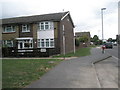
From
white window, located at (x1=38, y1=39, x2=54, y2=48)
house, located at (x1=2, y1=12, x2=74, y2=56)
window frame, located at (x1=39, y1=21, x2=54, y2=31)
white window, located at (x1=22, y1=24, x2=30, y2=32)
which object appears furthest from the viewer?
white window, located at (x1=22, y1=24, x2=30, y2=32)

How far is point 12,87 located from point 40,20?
73.4 feet

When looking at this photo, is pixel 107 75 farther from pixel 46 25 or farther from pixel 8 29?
pixel 8 29

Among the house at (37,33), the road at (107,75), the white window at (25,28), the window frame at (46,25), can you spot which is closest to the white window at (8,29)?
the house at (37,33)

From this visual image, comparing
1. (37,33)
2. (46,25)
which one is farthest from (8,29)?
(46,25)

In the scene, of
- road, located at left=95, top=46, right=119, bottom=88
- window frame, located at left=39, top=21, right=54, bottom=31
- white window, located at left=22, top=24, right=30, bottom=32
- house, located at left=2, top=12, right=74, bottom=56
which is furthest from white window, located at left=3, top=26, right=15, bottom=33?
road, located at left=95, top=46, right=119, bottom=88

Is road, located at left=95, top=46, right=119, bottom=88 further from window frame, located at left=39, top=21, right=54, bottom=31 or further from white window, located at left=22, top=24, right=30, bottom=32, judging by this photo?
white window, located at left=22, top=24, right=30, bottom=32

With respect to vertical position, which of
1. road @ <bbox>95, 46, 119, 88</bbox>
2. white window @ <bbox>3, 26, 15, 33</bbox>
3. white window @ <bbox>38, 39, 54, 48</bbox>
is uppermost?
white window @ <bbox>3, 26, 15, 33</bbox>

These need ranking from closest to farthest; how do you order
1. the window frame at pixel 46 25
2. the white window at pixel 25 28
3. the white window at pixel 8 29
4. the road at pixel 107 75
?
the road at pixel 107 75, the window frame at pixel 46 25, the white window at pixel 25 28, the white window at pixel 8 29

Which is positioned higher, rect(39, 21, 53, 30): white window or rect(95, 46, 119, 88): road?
rect(39, 21, 53, 30): white window

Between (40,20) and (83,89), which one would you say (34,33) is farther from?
A: (83,89)

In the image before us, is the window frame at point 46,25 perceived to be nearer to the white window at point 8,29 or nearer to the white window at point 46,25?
the white window at point 46,25

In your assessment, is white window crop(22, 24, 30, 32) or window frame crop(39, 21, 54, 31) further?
white window crop(22, 24, 30, 32)

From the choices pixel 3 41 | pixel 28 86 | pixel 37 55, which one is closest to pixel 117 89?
pixel 28 86

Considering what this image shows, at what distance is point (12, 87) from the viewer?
22.0 feet
